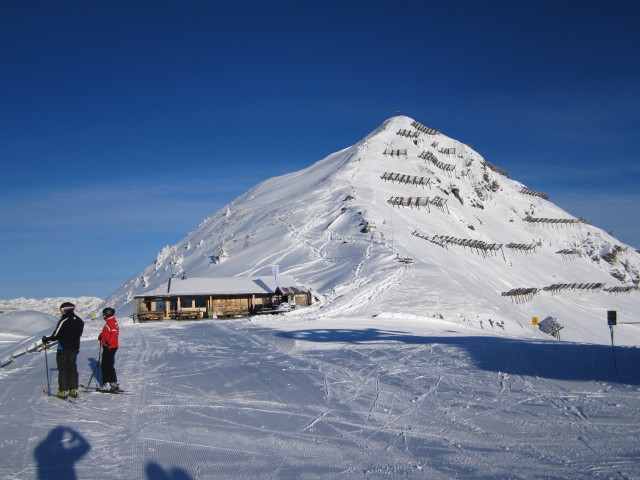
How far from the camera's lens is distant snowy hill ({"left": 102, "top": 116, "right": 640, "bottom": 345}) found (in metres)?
37.7

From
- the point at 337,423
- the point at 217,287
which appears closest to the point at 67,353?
the point at 337,423

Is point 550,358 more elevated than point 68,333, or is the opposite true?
point 68,333

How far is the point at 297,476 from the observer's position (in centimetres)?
570

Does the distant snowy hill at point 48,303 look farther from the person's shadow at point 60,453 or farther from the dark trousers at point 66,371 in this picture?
the person's shadow at point 60,453

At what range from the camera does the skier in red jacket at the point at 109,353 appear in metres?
9.90

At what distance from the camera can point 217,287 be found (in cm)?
4012

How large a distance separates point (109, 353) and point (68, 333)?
3.13ft

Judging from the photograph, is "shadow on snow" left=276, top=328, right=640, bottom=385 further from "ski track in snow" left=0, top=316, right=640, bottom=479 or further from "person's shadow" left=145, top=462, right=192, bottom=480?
"person's shadow" left=145, top=462, right=192, bottom=480

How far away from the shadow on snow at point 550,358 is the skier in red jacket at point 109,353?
312 inches

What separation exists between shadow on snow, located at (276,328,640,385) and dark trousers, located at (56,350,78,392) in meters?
8.68

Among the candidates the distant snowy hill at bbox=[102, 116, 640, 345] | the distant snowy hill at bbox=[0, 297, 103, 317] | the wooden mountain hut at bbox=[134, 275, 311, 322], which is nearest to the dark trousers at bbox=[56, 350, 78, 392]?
the distant snowy hill at bbox=[102, 116, 640, 345]

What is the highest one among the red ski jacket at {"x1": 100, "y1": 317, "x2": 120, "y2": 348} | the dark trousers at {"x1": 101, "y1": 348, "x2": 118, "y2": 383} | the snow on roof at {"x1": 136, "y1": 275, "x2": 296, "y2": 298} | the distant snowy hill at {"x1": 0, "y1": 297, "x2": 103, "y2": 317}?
the snow on roof at {"x1": 136, "y1": 275, "x2": 296, "y2": 298}

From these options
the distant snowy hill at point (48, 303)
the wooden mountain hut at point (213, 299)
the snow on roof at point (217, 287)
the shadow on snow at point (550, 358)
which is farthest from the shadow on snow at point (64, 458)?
the distant snowy hill at point (48, 303)

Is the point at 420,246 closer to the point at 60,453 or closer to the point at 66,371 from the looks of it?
the point at 66,371
